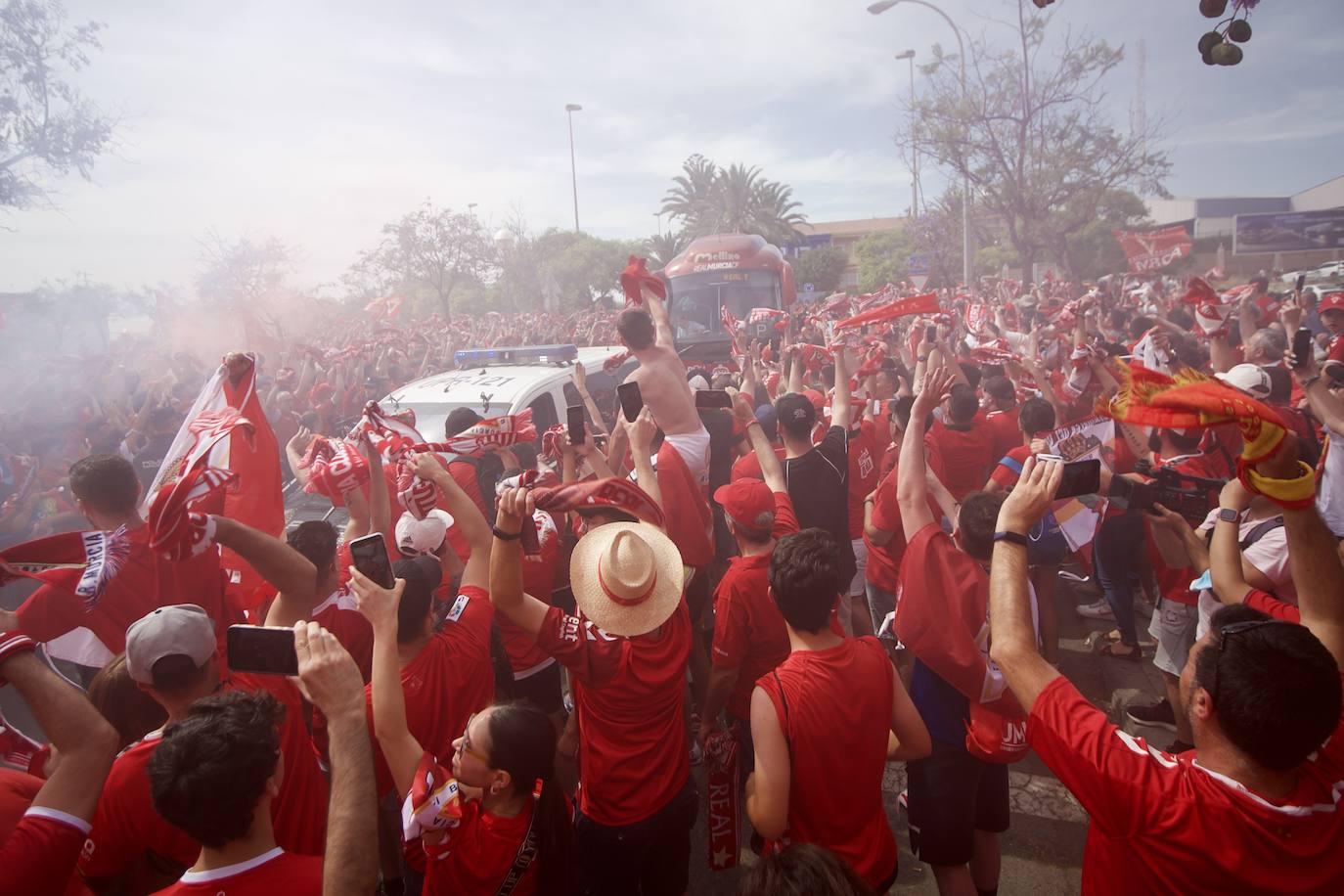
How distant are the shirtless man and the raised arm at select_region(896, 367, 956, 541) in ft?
6.38

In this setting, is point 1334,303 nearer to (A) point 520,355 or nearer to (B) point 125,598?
(A) point 520,355

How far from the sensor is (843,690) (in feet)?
7.53

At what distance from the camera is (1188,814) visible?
151cm

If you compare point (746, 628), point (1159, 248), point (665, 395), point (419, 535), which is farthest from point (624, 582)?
point (1159, 248)

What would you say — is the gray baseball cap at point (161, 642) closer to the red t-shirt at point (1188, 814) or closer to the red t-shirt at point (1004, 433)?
the red t-shirt at point (1188, 814)

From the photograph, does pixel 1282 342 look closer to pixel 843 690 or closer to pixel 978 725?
pixel 978 725

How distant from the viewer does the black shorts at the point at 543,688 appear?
3.60 meters

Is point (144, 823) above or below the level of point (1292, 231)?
below

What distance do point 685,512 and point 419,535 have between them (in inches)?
60.3

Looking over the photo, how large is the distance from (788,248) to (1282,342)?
130 feet

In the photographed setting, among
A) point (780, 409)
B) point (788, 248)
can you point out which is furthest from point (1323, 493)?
point (788, 248)

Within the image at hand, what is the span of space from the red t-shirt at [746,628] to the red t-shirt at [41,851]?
6.94 ft

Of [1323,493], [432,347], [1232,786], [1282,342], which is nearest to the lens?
[1232,786]

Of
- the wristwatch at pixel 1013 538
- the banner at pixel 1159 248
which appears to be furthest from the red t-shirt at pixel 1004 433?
the banner at pixel 1159 248
